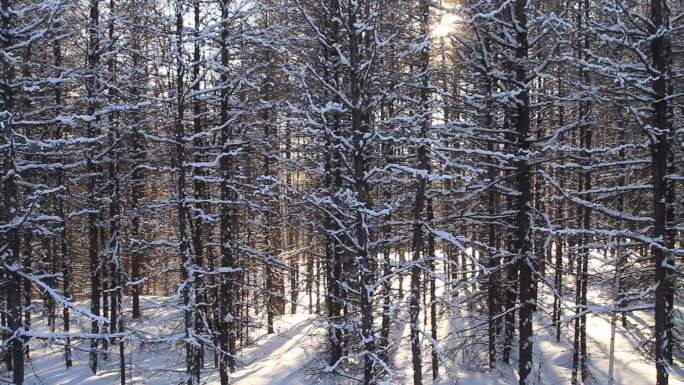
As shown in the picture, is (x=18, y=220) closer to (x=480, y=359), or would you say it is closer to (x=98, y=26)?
(x=98, y=26)

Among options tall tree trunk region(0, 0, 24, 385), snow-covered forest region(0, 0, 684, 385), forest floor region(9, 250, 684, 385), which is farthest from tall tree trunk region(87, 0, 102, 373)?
tall tree trunk region(0, 0, 24, 385)

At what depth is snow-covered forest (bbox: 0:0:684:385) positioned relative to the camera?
30.5ft

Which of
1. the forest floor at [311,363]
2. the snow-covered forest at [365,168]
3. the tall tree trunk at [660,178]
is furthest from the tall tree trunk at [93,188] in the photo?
the tall tree trunk at [660,178]

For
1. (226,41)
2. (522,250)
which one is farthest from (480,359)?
(226,41)

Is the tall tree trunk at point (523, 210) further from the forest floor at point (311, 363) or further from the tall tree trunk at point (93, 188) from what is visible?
Result: the tall tree trunk at point (93, 188)

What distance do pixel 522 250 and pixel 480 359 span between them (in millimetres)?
9000

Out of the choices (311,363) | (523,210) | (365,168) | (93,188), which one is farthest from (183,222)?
(523,210)

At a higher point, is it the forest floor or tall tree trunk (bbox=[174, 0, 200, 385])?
tall tree trunk (bbox=[174, 0, 200, 385])

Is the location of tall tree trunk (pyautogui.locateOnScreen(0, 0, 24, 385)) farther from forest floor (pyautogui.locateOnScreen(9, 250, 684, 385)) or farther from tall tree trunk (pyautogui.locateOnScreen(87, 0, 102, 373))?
tall tree trunk (pyautogui.locateOnScreen(87, 0, 102, 373))

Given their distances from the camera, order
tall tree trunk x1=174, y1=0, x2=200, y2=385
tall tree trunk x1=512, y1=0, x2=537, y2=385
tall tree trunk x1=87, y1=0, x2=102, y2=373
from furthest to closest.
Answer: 1. tall tree trunk x1=87, y1=0, x2=102, y2=373
2. tall tree trunk x1=174, y1=0, x2=200, y2=385
3. tall tree trunk x1=512, y1=0, x2=537, y2=385

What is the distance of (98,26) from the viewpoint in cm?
1455

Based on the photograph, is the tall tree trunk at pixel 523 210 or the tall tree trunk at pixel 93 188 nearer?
the tall tree trunk at pixel 523 210

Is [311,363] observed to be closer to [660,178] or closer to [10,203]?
[10,203]

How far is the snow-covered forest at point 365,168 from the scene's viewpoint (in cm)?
930
